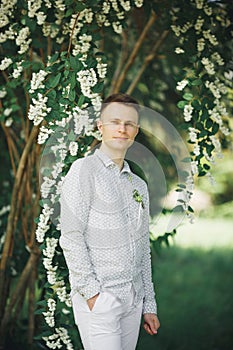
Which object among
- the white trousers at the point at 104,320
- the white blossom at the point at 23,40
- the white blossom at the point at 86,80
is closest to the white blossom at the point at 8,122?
the white blossom at the point at 23,40

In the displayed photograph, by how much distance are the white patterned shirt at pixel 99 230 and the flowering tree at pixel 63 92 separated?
333mm

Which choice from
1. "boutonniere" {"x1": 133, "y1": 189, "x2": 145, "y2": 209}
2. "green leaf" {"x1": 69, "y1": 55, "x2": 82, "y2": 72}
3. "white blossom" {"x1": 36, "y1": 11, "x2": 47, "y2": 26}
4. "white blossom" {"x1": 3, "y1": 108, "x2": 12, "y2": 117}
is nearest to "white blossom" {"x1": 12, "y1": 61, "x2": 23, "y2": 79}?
"white blossom" {"x1": 36, "y1": 11, "x2": 47, "y2": 26}

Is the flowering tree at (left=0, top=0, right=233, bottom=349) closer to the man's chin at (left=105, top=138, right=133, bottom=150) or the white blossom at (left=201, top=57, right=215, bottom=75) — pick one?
the white blossom at (left=201, top=57, right=215, bottom=75)

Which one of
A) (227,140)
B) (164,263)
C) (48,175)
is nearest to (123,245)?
(48,175)

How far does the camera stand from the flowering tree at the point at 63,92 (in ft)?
7.95

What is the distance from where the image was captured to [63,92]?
7.92 feet

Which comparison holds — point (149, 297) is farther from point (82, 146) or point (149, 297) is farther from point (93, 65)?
point (93, 65)

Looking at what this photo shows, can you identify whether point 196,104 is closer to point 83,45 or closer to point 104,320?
point 83,45

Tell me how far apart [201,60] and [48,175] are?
2.65 feet

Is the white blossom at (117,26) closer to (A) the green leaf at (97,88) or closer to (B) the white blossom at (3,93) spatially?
(A) the green leaf at (97,88)

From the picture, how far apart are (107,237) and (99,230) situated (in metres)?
0.03

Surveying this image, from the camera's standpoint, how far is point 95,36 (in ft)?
8.89

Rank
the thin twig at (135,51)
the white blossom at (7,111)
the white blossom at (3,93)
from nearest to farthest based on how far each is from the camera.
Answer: the white blossom at (3,93)
the white blossom at (7,111)
the thin twig at (135,51)

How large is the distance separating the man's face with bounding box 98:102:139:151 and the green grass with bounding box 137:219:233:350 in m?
1.32
